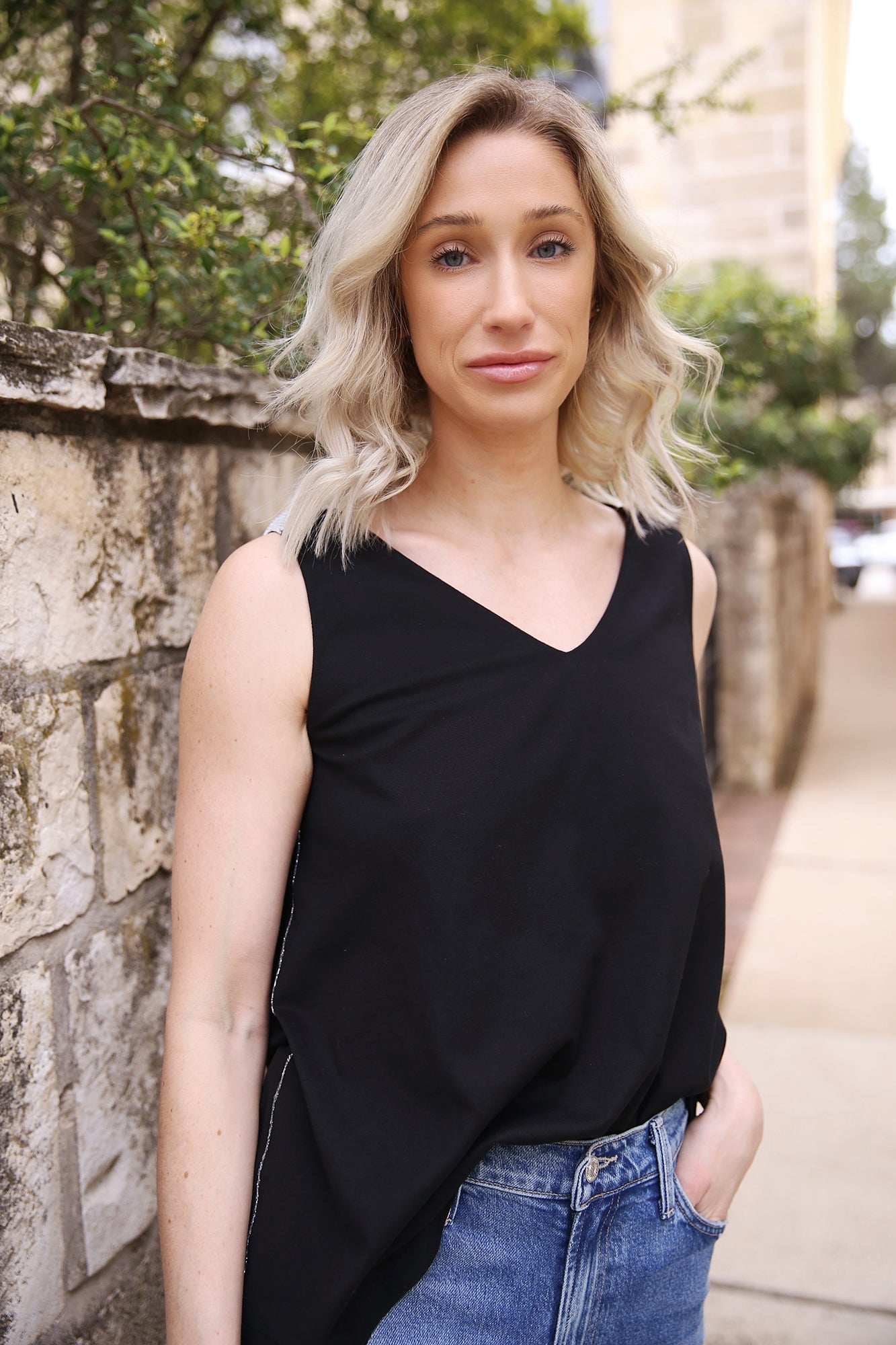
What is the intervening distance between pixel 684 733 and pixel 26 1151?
959mm

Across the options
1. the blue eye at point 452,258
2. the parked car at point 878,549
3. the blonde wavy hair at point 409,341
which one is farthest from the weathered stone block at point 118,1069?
the parked car at point 878,549

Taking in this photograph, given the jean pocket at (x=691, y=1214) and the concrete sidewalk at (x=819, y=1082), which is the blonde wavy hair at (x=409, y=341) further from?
the concrete sidewalk at (x=819, y=1082)

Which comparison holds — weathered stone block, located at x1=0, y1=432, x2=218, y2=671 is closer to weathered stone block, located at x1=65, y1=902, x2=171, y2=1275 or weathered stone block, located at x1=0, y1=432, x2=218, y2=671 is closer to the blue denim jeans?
weathered stone block, located at x1=65, y1=902, x2=171, y2=1275

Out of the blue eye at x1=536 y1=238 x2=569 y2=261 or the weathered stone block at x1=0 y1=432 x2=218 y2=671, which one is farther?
the blue eye at x1=536 y1=238 x2=569 y2=261

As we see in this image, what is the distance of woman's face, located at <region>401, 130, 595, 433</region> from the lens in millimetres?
1405

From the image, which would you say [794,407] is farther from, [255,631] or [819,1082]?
[255,631]

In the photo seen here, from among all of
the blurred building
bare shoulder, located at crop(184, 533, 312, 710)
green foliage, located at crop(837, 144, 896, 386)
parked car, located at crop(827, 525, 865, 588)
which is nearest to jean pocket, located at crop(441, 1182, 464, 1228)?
bare shoulder, located at crop(184, 533, 312, 710)

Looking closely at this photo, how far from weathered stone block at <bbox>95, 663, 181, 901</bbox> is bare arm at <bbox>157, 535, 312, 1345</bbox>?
22 centimetres

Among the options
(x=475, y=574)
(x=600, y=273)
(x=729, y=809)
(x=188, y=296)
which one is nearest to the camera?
(x=475, y=574)

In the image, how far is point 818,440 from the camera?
7.49 m

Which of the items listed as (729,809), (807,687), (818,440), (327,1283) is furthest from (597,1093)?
(807,687)

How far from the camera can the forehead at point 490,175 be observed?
4.62 feet

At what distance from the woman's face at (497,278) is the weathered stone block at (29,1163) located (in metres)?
0.91

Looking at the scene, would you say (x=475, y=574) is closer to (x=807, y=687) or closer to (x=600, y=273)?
(x=600, y=273)
